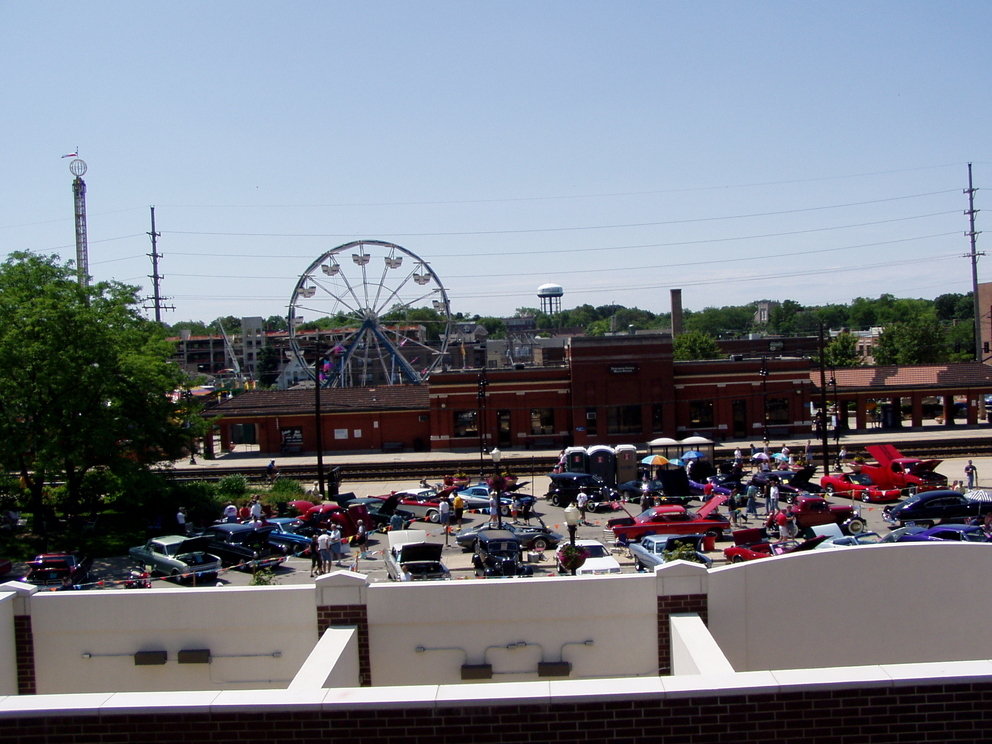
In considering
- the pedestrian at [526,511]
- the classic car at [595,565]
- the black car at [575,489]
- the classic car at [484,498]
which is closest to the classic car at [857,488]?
the black car at [575,489]

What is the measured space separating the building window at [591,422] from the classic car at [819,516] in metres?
22.2

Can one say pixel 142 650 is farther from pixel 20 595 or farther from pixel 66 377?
pixel 66 377

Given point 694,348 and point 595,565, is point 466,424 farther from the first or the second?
point 694,348

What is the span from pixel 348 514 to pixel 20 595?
1662 centimetres

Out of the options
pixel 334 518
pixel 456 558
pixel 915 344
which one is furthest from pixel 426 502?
pixel 915 344

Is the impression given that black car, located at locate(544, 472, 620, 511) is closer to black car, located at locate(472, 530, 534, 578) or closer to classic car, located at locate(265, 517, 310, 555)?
black car, located at locate(472, 530, 534, 578)

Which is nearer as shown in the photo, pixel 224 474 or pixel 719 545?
pixel 719 545

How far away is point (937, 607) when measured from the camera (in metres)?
13.0

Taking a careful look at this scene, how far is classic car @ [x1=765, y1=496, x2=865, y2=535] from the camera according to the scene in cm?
2739

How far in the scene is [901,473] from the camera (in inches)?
1312

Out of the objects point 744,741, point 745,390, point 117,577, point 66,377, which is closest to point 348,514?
point 117,577

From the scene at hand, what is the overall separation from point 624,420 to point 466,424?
29.7 feet

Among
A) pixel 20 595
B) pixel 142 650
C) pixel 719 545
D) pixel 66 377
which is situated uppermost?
pixel 66 377

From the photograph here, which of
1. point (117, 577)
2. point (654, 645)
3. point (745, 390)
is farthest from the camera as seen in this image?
point (745, 390)
